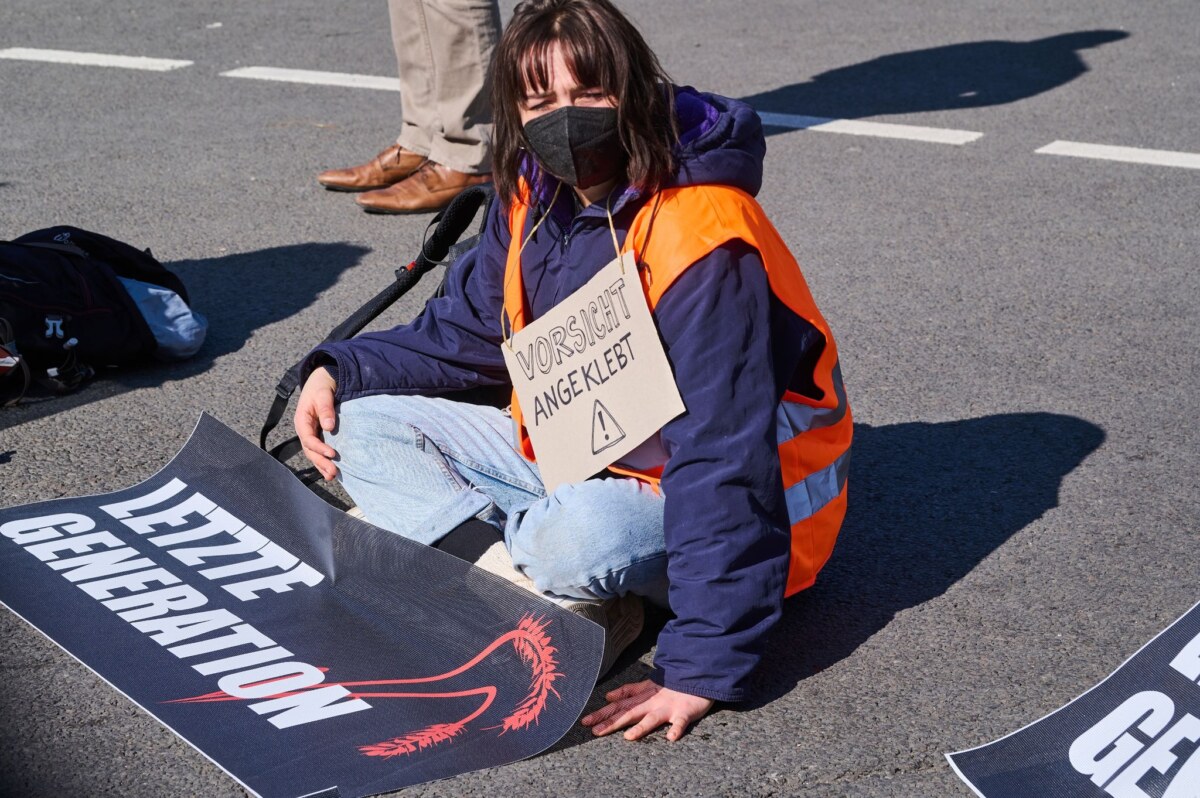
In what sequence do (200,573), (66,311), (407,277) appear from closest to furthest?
(200,573) → (407,277) → (66,311)

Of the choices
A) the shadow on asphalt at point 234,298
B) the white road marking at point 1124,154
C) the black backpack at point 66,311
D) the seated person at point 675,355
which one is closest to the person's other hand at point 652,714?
the seated person at point 675,355

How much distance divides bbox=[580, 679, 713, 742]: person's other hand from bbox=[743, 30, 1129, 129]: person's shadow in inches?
156

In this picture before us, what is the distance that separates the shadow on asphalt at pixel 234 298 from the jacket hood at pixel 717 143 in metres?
1.57

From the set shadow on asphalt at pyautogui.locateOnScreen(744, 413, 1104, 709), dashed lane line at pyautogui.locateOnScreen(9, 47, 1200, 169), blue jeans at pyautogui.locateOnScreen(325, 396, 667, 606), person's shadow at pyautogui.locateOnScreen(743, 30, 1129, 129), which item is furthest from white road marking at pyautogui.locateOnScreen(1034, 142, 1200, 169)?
blue jeans at pyautogui.locateOnScreen(325, 396, 667, 606)

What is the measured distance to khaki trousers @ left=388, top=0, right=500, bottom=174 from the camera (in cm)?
474

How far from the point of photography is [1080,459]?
2.98 m

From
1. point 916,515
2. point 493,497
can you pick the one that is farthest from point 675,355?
point 916,515

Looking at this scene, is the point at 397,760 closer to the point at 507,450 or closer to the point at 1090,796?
the point at 507,450

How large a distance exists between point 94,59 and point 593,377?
5463 mm

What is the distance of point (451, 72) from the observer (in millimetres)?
4793

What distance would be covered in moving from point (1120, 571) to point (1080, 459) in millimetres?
488

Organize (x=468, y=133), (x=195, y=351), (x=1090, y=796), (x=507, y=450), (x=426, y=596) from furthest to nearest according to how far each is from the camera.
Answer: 1. (x=468, y=133)
2. (x=195, y=351)
3. (x=507, y=450)
4. (x=426, y=596)
5. (x=1090, y=796)

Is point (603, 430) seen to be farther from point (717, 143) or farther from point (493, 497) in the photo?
point (717, 143)

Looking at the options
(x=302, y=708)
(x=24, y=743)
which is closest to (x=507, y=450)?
(x=302, y=708)
